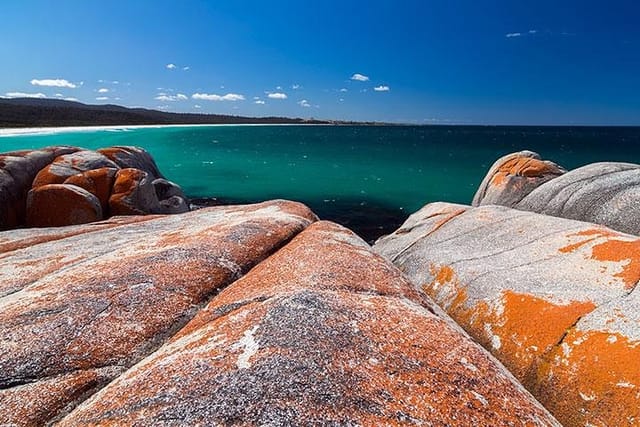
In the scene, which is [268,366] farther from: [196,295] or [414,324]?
[196,295]

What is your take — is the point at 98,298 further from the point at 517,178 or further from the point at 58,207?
the point at 517,178

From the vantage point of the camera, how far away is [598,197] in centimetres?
1205

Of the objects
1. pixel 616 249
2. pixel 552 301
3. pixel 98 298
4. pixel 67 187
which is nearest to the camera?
pixel 98 298

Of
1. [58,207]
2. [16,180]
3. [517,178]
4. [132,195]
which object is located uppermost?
[517,178]

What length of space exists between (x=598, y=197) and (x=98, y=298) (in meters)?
14.0

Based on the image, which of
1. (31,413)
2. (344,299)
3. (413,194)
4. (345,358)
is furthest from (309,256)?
(413,194)

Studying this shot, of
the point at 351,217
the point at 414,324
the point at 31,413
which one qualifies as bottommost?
the point at 351,217

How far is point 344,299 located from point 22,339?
14.4ft

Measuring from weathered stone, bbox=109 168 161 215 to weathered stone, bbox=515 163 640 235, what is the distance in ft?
57.6

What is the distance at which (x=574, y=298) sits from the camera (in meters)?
6.70

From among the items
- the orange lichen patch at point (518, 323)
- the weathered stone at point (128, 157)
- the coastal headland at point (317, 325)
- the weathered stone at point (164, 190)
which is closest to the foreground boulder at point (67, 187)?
the weathered stone at point (164, 190)

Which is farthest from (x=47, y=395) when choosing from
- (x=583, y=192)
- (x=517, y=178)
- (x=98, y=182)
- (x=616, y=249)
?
(x=517, y=178)

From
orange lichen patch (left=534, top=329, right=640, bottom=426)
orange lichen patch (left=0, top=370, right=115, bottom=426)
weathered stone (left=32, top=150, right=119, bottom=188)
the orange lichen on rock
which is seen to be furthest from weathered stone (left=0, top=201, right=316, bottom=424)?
weathered stone (left=32, top=150, right=119, bottom=188)

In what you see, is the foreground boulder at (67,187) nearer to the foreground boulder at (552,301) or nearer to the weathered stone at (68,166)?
the weathered stone at (68,166)
